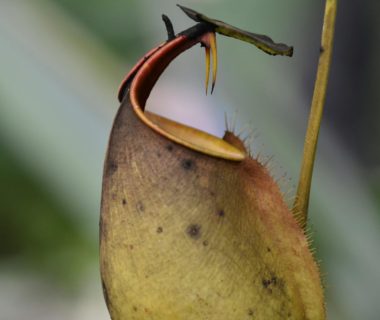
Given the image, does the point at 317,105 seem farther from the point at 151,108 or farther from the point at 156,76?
the point at 151,108

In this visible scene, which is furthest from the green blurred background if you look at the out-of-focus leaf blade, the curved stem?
the out-of-focus leaf blade

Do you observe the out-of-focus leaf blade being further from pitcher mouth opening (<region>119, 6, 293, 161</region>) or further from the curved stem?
the curved stem

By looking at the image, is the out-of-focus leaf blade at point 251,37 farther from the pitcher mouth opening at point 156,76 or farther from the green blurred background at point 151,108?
the green blurred background at point 151,108

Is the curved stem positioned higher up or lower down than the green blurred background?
higher up

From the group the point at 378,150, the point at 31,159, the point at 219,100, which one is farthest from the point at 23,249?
the point at 378,150

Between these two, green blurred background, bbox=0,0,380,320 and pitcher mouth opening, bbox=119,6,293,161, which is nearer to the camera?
pitcher mouth opening, bbox=119,6,293,161

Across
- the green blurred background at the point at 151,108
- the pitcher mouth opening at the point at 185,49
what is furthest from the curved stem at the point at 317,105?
the green blurred background at the point at 151,108

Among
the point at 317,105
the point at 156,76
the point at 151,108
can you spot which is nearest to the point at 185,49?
the point at 156,76
